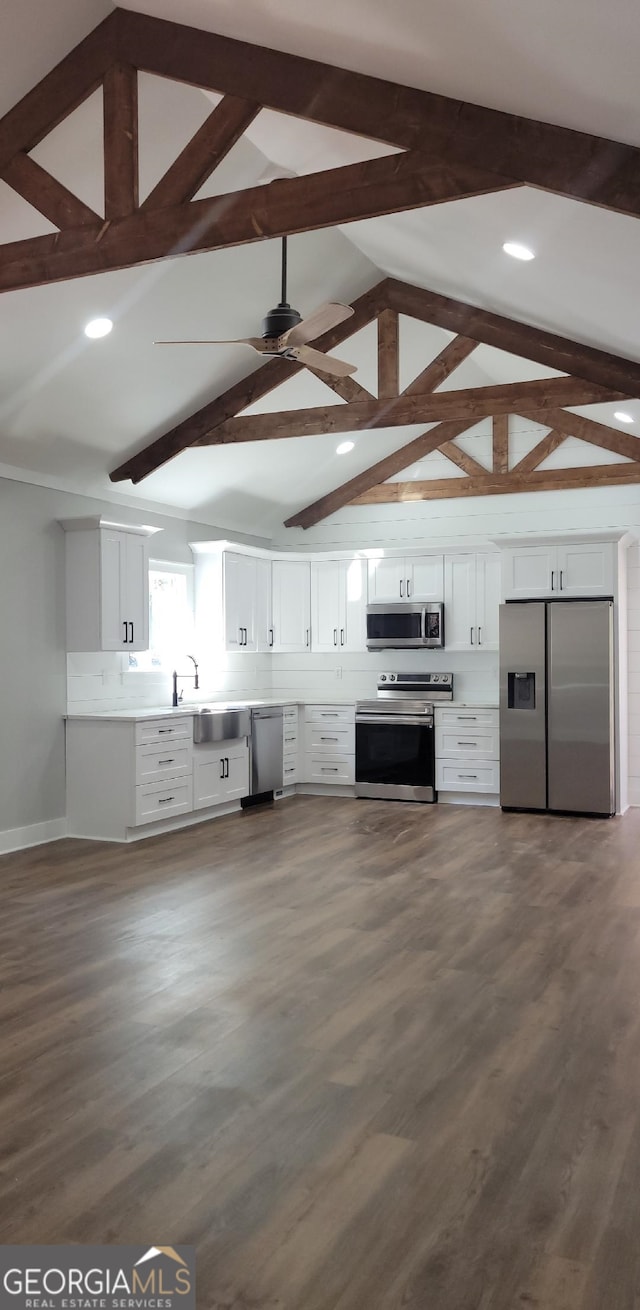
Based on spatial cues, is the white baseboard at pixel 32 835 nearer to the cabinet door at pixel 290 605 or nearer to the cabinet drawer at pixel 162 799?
the cabinet drawer at pixel 162 799

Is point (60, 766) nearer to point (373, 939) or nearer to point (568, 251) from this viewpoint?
point (373, 939)

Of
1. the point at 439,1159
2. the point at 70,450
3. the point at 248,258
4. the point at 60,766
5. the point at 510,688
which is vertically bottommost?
the point at 439,1159

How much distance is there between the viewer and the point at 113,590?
687 cm

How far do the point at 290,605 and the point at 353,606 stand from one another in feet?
2.17

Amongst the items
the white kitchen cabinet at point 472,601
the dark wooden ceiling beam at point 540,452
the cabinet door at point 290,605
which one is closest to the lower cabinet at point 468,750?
the white kitchen cabinet at point 472,601

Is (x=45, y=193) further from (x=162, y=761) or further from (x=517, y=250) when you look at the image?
(x=162, y=761)

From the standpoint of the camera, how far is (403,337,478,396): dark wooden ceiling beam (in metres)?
6.71

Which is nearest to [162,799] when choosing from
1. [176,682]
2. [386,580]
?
[176,682]

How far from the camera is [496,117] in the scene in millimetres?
3229

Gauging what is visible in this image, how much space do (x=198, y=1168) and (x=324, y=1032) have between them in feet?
3.06

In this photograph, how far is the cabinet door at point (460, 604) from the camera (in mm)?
8648

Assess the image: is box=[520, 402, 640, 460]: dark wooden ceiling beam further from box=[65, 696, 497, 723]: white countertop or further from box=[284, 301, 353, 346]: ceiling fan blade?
box=[284, 301, 353, 346]: ceiling fan blade

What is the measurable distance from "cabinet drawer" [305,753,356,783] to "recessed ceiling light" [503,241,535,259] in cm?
515

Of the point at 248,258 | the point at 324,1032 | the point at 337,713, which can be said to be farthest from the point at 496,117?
the point at 337,713
